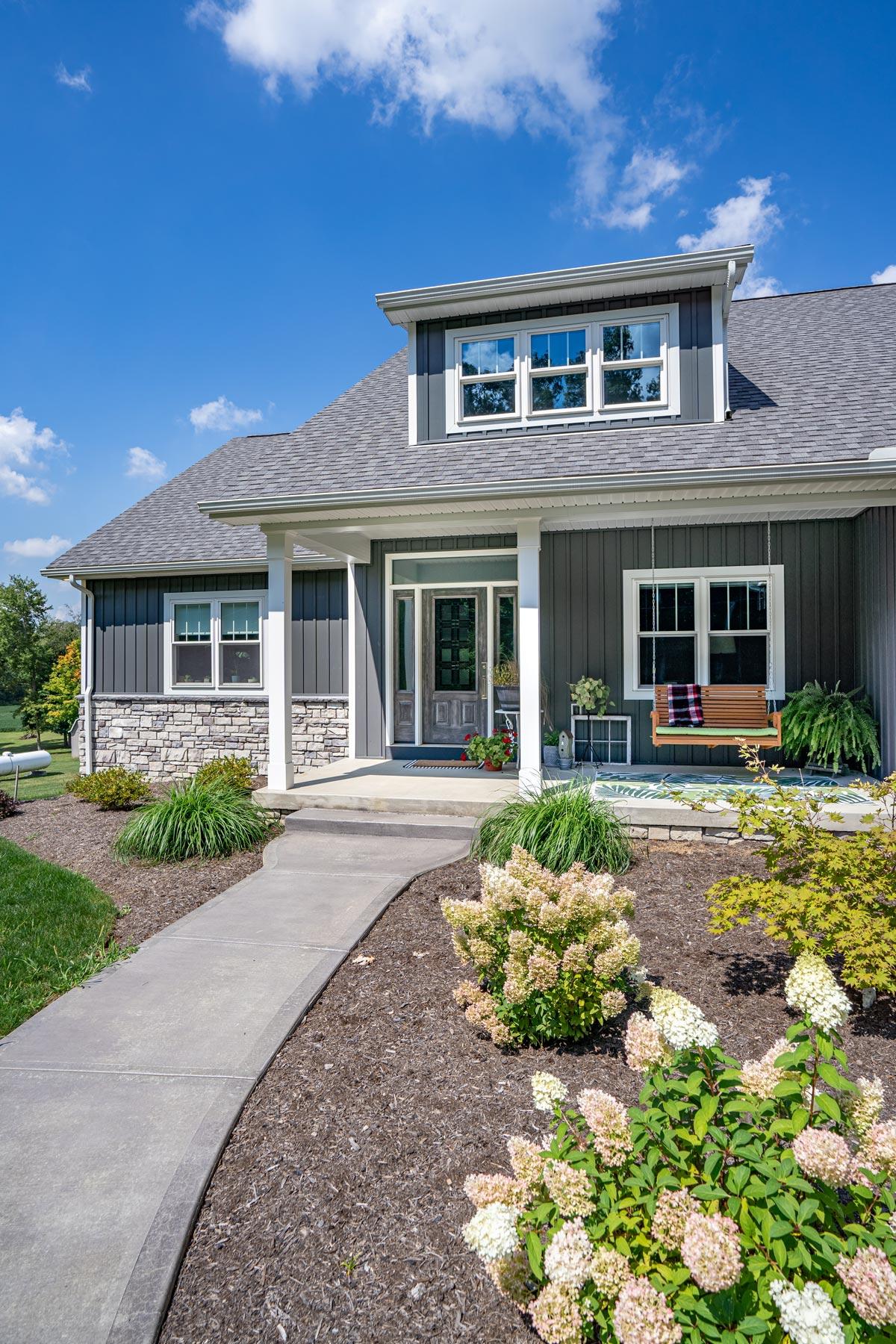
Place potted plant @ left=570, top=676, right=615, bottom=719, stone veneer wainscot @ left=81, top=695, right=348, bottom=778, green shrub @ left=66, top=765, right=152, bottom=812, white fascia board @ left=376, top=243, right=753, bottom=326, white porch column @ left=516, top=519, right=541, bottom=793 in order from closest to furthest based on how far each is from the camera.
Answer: white porch column @ left=516, top=519, right=541, bottom=793 → white fascia board @ left=376, top=243, right=753, bottom=326 → potted plant @ left=570, top=676, right=615, bottom=719 → green shrub @ left=66, top=765, right=152, bottom=812 → stone veneer wainscot @ left=81, top=695, right=348, bottom=778

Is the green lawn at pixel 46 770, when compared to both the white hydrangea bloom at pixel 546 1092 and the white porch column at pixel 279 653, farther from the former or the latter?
the white hydrangea bloom at pixel 546 1092

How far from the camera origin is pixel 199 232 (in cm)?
1240

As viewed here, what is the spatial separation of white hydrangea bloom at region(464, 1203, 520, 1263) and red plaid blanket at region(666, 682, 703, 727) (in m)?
6.41

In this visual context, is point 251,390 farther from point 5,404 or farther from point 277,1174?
point 277,1174

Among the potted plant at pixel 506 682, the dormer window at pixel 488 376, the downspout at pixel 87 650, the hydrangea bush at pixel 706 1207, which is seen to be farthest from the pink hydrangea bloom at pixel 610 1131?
the downspout at pixel 87 650

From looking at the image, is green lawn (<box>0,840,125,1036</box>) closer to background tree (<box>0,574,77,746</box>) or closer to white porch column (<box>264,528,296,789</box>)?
white porch column (<box>264,528,296,789</box>)

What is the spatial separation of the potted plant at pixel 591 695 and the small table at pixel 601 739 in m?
0.09

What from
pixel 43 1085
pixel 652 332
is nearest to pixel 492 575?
pixel 652 332

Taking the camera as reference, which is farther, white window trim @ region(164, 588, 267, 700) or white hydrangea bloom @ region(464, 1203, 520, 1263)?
white window trim @ region(164, 588, 267, 700)

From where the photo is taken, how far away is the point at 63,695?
16.9 meters

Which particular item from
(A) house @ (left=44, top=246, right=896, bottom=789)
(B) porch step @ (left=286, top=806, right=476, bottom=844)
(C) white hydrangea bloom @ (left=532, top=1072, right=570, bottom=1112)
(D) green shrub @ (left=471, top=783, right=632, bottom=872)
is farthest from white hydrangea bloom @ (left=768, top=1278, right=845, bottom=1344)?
(A) house @ (left=44, top=246, right=896, bottom=789)

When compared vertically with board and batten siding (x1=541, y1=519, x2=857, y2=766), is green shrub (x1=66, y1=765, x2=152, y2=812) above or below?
below

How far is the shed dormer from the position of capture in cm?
755

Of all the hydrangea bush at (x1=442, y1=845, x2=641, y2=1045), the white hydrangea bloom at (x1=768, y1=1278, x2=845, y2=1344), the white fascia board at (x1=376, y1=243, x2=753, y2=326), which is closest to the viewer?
the white hydrangea bloom at (x1=768, y1=1278, x2=845, y2=1344)
